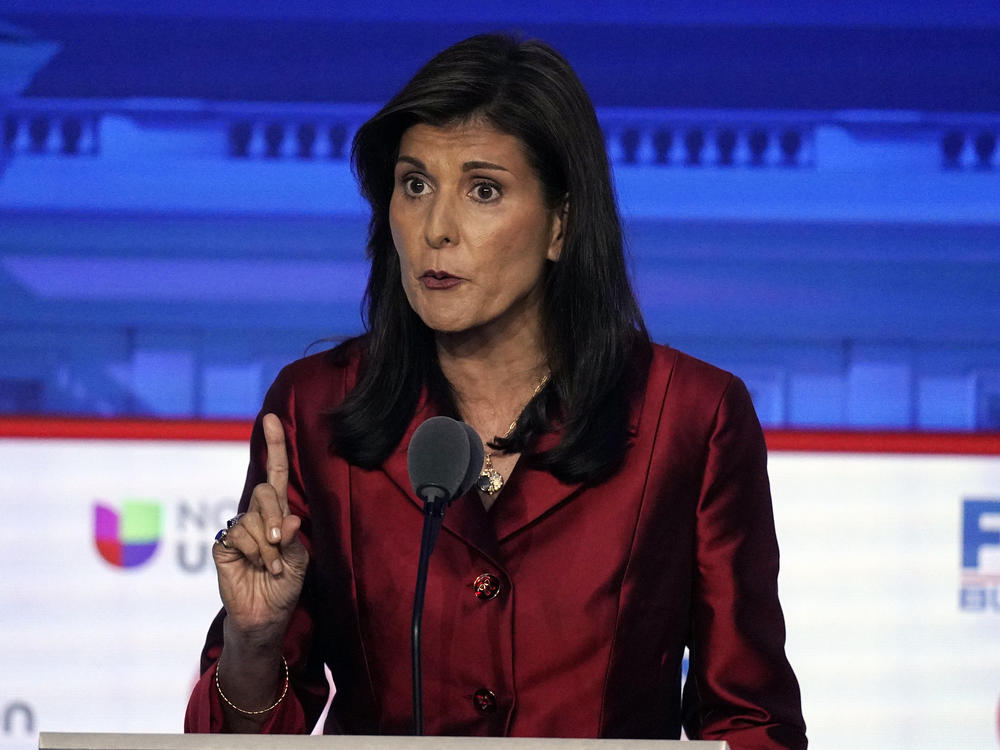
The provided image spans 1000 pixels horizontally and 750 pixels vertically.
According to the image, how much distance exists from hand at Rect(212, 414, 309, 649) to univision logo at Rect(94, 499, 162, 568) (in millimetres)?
819

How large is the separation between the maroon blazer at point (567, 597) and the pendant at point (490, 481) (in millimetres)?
31

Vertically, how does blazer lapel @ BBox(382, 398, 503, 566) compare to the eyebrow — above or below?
below

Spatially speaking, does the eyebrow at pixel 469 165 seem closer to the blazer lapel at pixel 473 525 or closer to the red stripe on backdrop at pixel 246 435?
the blazer lapel at pixel 473 525

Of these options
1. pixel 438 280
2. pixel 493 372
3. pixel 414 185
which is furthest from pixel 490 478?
pixel 414 185

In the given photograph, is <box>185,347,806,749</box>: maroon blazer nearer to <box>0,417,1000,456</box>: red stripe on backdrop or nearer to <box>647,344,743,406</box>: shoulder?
<box>647,344,743,406</box>: shoulder

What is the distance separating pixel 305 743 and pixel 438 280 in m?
0.68

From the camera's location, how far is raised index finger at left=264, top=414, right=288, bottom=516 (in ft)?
4.86

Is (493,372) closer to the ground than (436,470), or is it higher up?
higher up

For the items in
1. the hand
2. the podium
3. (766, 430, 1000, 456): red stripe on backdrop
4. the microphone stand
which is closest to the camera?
the podium

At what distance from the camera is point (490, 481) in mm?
1621

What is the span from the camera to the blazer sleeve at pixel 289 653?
148 centimetres

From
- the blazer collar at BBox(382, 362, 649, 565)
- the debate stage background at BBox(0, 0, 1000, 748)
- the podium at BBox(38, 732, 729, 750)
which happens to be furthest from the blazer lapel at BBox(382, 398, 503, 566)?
the debate stage background at BBox(0, 0, 1000, 748)

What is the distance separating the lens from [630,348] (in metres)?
1.69

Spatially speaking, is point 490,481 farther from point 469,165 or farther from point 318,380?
point 469,165
